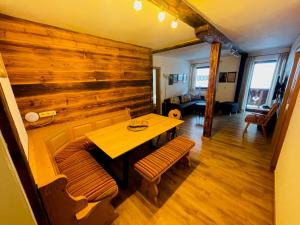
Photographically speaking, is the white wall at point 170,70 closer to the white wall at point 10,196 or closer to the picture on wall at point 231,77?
the picture on wall at point 231,77

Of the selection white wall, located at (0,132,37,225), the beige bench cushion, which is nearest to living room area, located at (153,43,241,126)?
the beige bench cushion

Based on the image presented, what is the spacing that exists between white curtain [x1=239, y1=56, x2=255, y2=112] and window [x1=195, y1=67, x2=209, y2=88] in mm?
1744

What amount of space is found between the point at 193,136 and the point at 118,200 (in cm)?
253

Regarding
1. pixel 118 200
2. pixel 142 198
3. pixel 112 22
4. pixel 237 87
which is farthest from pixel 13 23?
pixel 237 87

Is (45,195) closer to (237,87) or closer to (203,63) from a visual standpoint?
(237,87)

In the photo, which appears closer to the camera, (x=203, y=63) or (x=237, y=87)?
(x=237, y=87)

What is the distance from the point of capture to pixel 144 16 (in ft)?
6.48

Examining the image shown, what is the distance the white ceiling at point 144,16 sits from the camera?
64.5 inches

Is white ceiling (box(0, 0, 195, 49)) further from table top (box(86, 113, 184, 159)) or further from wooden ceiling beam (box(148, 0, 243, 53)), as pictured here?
table top (box(86, 113, 184, 159))

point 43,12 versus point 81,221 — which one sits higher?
point 43,12

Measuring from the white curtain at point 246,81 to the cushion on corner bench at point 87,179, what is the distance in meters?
6.41

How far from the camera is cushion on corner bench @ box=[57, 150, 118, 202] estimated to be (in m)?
1.33

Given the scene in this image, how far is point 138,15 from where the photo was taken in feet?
6.39

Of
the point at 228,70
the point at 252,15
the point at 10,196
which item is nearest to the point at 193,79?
the point at 228,70
